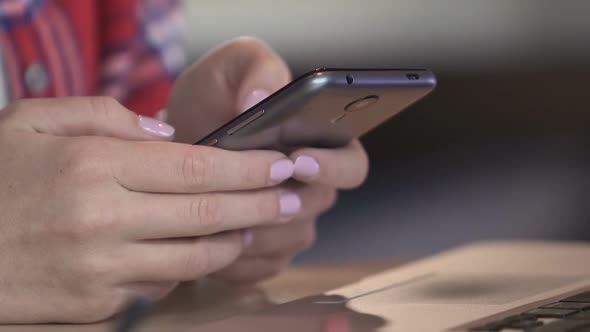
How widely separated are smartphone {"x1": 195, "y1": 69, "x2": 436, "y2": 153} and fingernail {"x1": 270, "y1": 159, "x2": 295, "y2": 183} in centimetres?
2

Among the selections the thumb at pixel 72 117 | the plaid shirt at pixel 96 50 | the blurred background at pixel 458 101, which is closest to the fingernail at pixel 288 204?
the thumb at pixel 72 117

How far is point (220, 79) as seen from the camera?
2.63 feet

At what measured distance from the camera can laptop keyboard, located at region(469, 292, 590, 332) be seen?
1.49 ft

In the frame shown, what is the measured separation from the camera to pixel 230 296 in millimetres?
706

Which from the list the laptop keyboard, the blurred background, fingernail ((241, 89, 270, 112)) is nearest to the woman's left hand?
fingernail ((241, 89, 270, 112))

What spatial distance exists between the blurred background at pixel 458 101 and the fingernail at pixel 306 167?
6.60 ft

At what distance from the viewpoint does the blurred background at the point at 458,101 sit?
276cm

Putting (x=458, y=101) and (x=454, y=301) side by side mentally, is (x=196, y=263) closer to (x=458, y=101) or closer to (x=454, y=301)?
(x=454, y=301)

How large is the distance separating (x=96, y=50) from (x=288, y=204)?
2.05 ft

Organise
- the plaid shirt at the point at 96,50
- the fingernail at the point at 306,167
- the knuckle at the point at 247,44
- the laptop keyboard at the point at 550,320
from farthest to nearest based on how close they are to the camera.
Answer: the plaid shirt at the point at 96,50 → the knuckle at the point at 247,44 → the fingernail at the point at 306,167 → the laptop keyboard at the point at 550,320

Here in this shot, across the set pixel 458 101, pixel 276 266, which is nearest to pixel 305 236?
pixel 276 266

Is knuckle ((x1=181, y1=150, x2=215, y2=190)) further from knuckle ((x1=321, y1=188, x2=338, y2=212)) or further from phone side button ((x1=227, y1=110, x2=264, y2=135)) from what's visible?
knuckle ((x1=321, y1=188, x2=338, y2=212))

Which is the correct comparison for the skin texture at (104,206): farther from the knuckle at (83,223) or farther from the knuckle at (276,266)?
the knuckle at (276,266)

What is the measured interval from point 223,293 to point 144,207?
178 millimetres
